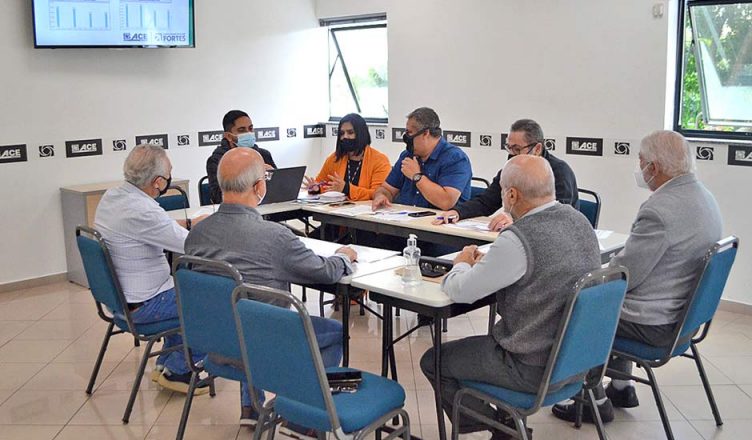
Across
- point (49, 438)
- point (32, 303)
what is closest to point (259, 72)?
point (32, 303)

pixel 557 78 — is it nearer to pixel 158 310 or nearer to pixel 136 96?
pixel 136 96

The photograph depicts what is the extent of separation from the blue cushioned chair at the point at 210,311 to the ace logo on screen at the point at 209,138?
4.30m

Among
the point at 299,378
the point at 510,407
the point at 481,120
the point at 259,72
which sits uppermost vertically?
the point at 259,72

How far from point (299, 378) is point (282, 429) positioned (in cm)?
120

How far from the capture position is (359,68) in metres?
8.20

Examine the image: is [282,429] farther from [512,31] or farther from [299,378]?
[512,31]

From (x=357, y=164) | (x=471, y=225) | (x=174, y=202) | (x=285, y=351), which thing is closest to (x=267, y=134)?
(x=357, y=164)

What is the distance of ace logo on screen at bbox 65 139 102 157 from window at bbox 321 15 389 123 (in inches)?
104

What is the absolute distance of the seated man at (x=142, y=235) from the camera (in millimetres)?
3781

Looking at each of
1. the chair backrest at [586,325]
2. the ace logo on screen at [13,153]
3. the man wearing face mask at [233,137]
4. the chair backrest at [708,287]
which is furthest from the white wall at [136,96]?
the chair backrest at [708,287]

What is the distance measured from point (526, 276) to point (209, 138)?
5.15 meters

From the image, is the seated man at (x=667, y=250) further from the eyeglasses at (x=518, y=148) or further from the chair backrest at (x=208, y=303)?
the chair backrest at (x=208, y=303)

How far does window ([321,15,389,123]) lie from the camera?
7.98m

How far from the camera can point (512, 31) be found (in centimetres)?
651
